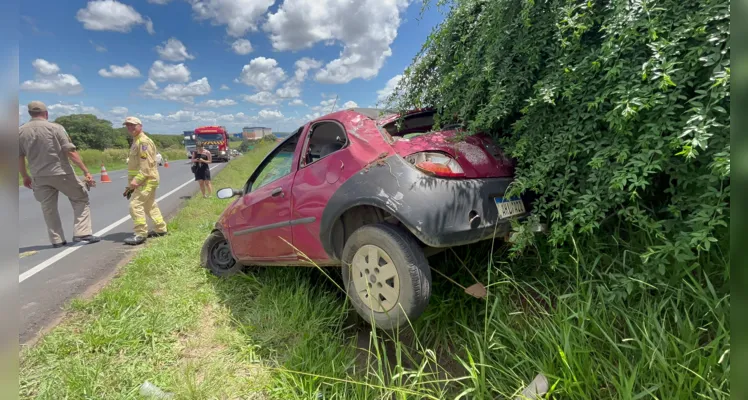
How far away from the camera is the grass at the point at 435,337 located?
4.94 ft

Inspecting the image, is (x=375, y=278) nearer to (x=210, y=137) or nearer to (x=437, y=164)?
(x=437, y=164)

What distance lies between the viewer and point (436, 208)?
1.92 meters

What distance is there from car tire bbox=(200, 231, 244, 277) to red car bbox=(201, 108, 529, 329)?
1016 mm

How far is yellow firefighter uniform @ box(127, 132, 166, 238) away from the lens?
5.32 m

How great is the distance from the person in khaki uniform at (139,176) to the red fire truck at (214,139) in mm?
25564

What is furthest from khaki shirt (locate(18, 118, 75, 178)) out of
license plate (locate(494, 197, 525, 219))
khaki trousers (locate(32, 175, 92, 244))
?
license plate (locate(494, 197, 525, 219))

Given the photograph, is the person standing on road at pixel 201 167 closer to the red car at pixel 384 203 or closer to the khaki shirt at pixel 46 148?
the khaki shirt at pixel 46 148

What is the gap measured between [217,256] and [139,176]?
2.55 metres

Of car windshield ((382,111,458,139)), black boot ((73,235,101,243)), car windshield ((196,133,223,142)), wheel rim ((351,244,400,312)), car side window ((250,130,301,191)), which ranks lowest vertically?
black boot ((73,235,101,243))

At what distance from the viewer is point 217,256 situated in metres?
3.85

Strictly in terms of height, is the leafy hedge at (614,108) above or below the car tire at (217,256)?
above

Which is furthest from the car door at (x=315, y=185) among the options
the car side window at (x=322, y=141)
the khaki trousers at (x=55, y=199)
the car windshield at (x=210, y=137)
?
the car windshield at (x=210, y=137)

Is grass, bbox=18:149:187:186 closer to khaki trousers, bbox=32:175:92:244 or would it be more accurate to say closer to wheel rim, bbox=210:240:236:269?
khaki trousers, bbox=32:175:92:244

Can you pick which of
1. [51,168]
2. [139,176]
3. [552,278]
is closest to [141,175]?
[139,176]
